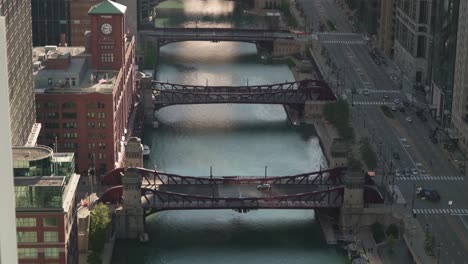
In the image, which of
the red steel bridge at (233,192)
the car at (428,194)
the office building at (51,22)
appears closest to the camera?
the red steel bridge at (233,192)

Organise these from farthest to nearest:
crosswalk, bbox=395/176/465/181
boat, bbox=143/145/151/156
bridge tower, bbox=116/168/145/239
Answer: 1. boat, bbox=143/145/151/156
2. crosswalk, bbox=395/176/465/181
3. bridge tower, bbox=116/168/145/239

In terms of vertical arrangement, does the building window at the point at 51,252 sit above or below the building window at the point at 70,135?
above

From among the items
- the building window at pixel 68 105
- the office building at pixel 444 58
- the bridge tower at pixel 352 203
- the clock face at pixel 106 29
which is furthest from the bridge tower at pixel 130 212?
the office building at pixel 444 58

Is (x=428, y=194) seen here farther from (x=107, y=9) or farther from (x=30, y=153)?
(x=30, y=153)

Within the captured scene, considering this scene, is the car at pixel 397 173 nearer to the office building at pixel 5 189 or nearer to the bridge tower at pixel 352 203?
the bridge tower at pixel 352 203

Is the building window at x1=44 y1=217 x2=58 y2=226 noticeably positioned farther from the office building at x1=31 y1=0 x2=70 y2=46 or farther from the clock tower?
the office building at x1=31 y1=0 x2=70 y2=46

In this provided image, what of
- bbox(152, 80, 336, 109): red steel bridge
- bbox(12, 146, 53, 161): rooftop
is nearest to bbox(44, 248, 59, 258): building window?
bbox(12, 146, 53, 161): rooftop
